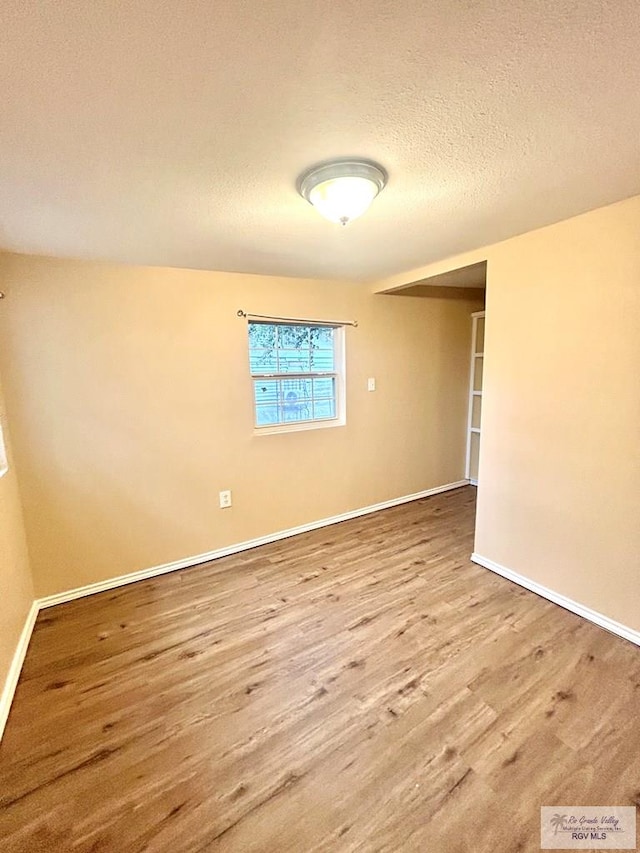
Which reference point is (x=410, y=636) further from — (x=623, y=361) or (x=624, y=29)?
(x=624, y=29)

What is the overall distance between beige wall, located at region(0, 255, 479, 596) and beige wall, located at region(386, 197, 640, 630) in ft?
3.98

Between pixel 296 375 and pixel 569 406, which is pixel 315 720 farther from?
pixel 296 375

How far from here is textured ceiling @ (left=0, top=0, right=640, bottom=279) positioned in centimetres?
79

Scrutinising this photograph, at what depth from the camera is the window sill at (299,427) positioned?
297cm

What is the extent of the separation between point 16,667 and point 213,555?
1.26 metres

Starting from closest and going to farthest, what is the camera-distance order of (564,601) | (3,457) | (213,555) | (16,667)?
(16,667) → (3,457) → (564,601) → (213,555)

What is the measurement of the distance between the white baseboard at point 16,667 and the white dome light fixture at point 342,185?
7.90 ft

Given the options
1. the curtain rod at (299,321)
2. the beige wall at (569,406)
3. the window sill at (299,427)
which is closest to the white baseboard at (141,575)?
the window sill at (299,427)

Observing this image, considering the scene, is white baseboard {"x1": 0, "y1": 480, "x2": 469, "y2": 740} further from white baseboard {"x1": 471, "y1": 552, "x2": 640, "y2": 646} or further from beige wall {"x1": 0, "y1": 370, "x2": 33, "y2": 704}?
white baseboard {"x1": 471, "y1": 552, "x2": 640, "y2": 646}

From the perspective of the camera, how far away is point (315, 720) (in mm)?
1511

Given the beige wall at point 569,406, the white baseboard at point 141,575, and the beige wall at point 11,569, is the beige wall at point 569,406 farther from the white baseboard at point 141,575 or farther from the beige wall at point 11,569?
A: the beige wall at point 11,569

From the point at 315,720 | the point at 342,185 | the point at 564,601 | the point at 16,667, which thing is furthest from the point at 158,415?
the point at 564,601

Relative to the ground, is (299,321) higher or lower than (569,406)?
higher

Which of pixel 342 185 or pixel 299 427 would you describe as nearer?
pixel 342 185
